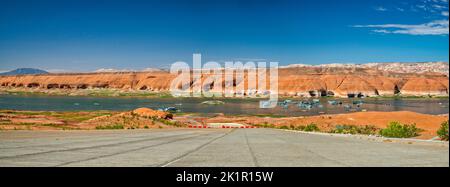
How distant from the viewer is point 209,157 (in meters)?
13.6
